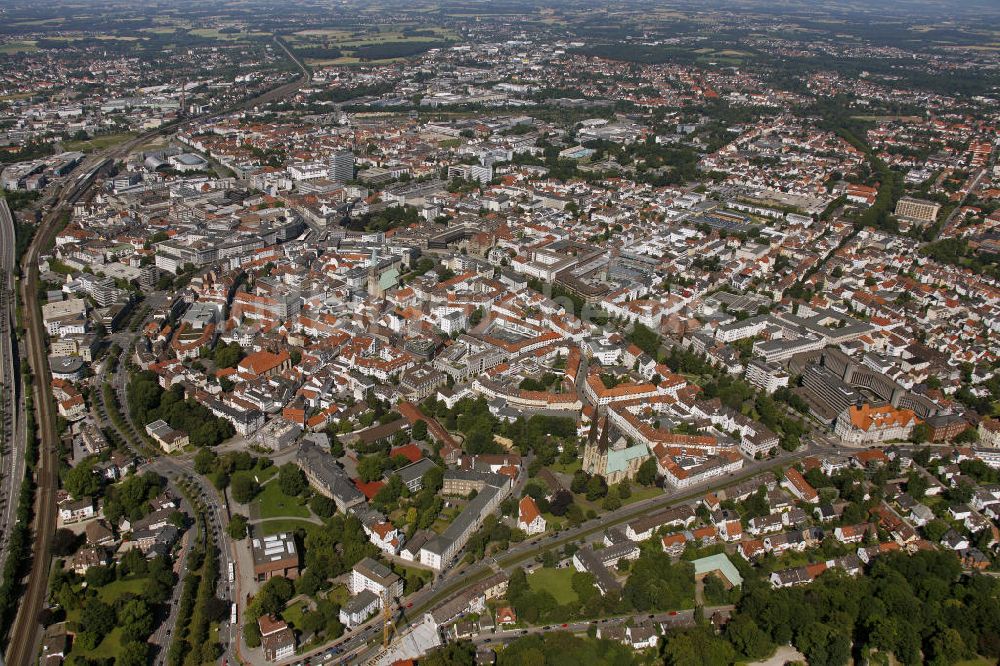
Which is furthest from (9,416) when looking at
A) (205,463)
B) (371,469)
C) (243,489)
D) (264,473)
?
(371,469)

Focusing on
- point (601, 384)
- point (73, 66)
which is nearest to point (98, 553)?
point (601, 384)

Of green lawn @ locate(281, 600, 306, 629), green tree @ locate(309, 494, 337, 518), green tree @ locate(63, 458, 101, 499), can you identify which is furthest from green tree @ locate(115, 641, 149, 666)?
green tree @ locate(63, 458, 101, 499)

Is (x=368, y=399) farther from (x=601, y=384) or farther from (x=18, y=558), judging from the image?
(x=18, y=558)

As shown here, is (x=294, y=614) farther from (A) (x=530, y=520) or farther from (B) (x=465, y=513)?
(A) (x=530, y=520)

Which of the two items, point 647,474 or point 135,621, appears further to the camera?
point 647,474

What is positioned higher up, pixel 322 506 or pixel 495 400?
pixel 322 506

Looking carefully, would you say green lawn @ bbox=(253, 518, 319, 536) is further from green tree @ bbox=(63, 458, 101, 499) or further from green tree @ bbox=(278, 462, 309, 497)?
green tree @ bbox=(63, 458, 101, 499)
